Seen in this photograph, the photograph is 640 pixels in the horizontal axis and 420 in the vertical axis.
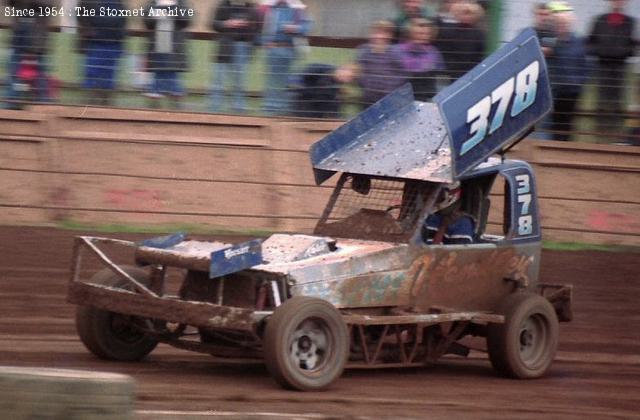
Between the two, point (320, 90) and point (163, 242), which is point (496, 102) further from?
point (320, 90)

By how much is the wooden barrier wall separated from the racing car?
4209mm

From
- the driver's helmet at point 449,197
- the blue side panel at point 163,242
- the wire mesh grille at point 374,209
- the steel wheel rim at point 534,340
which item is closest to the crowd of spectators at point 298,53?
the wire mesh grille at point 374,209

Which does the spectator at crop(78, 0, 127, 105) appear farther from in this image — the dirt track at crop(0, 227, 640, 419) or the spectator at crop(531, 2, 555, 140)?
the spectator at crop(531, 2, 555, 140)

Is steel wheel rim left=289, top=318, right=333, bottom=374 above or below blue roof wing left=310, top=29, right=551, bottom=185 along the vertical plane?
below

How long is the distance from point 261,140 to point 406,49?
1613 millimetres

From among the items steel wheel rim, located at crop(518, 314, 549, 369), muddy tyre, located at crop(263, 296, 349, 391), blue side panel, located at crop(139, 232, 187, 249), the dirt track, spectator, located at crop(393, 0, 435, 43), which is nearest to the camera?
the dirt track

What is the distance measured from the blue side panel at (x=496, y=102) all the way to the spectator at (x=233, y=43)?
15.8 feet

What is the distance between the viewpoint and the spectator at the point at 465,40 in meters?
12.8

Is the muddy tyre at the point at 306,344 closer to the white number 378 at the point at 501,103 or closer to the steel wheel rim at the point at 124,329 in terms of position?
the steel wheel rim at the point at 124,329

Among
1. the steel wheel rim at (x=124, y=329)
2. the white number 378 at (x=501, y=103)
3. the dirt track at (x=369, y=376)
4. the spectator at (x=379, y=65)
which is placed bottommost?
the dirt track at (x=369, y=376)

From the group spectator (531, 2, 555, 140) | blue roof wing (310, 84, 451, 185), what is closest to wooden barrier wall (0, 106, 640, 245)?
spectator (531, 2, 555, 140)

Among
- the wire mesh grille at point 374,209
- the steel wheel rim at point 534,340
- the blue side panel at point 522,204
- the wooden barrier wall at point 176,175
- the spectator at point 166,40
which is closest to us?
the wire mesh grille at point 374,209

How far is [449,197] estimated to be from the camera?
8141 mm

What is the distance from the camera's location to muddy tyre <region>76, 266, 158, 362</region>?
7.78 metres
